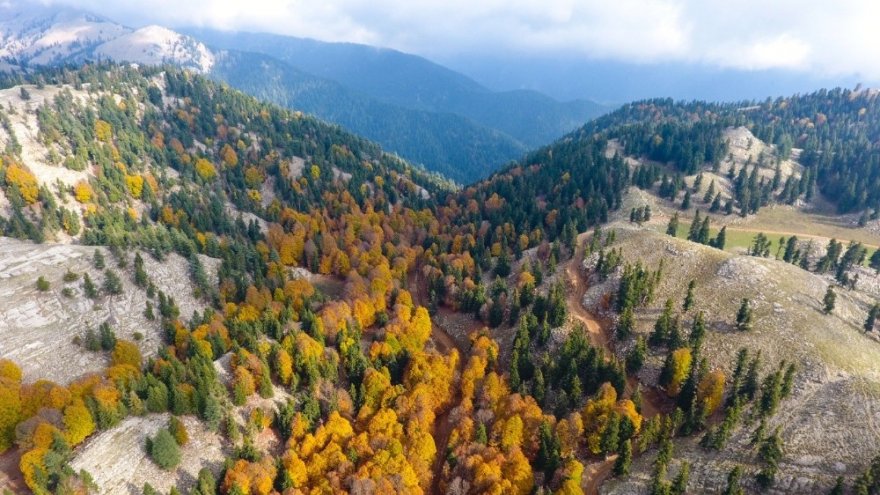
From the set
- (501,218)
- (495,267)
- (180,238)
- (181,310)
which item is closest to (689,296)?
(495,267)

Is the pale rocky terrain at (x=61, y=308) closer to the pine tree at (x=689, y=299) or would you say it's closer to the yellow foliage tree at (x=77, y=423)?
the yellow foliage tree at (x=77, y=423)

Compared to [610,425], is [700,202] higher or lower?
higher

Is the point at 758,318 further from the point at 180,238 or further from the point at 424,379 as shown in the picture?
the point at 180,238

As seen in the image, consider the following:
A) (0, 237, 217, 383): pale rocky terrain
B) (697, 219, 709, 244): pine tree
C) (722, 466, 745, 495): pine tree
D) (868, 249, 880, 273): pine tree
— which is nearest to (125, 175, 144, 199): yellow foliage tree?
(0, 237, 217, 383): pale rocky terrain

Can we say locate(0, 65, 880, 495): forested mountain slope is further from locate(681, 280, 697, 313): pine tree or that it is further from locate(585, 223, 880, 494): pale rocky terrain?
locate(585, 223, 880, 494): pale rocky terrain

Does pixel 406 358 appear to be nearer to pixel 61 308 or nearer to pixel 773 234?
pixel 61 308

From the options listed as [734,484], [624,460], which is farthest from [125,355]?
[734,484]

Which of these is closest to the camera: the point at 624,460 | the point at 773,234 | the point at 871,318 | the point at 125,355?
the point at 624,460

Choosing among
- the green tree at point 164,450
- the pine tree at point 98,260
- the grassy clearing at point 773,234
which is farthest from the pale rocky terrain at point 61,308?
the grassy clearing at point 773,234
